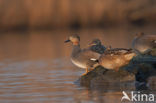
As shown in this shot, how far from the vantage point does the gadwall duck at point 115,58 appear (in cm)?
955

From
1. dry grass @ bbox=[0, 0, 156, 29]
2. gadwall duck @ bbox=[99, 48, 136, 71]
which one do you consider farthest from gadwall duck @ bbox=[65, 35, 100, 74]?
dry grass @ bbox=[0, 0, 156, 29]

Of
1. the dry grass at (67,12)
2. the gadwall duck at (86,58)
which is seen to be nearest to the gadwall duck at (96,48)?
the gadwall duck at (86,58)

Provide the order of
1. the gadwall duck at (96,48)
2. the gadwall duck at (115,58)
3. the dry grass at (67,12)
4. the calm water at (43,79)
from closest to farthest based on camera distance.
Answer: the calm water at (43,79), the gadwall duck at (115,58), the gadwall duck at (96,48), the dry grass at (67,12)

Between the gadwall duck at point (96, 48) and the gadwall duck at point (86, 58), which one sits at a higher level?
the gadwall duck at point (96, 48)

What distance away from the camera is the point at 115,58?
31.9ft

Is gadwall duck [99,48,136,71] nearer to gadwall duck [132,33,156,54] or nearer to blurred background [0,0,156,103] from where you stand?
blurred background [0,0,156,103]

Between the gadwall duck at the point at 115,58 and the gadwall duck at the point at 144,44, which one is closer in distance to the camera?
the gadwall duck at the point at 115,58

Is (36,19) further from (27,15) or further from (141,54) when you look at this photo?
(141,54)

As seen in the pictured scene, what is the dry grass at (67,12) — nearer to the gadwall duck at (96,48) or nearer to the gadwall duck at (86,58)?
the gadwall duck at (96,48)

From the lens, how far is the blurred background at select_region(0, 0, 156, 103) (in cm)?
934

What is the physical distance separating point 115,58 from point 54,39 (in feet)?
46.6

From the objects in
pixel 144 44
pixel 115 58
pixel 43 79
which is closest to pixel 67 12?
pixel 144 44

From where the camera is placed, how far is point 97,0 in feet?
89.0

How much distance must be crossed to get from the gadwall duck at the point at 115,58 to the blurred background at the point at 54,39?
1.27ft
